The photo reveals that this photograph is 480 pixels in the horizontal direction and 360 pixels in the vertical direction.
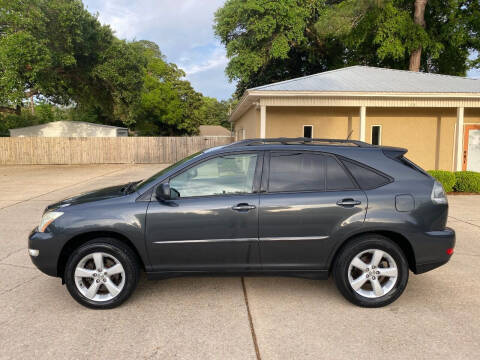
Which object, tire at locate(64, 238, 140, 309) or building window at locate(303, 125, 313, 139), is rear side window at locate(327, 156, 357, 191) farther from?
building window at locate(303, 125, 313, 139)

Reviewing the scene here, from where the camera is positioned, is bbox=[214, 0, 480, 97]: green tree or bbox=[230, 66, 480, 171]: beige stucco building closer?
bbox=[230, 66, 480, 171]: beige stucco building

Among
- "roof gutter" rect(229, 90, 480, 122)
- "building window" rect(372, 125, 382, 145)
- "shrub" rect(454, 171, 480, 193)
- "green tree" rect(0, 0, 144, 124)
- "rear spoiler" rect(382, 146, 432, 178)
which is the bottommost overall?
"shrub" rect(454, 171, 480, 193)

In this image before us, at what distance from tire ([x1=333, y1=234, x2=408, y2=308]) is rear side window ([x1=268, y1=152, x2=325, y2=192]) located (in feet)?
2.31

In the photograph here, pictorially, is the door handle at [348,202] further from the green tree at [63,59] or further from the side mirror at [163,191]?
the green tree at [63,59]

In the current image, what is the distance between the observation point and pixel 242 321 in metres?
3.21

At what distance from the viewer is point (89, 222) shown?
131 inches

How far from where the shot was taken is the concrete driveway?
2771 mm

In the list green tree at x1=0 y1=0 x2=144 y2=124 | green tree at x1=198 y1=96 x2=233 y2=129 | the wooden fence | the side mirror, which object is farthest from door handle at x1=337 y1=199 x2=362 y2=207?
green tree at x1=198 y1=96 x2=233 y2=129

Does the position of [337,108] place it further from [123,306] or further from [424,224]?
[123,306]

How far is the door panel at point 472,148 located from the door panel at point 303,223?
1257 cm

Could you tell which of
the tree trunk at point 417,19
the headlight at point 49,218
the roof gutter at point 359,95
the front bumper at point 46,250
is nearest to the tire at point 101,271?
the front bumper at point 46,250

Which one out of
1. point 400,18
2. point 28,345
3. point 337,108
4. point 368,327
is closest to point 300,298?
point 368,327

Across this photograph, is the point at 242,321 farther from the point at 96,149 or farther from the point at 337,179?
the point at 96,149

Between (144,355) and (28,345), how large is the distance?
1020 millimetres
